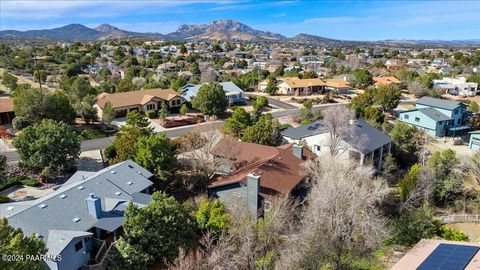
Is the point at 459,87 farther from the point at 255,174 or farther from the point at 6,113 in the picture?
the point at 6,113

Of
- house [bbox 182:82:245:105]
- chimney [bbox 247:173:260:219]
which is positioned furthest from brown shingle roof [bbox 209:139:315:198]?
house [bbox 182:82:245:105]

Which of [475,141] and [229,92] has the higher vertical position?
[229,92]

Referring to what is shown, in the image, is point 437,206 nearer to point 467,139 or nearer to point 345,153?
point 345,153

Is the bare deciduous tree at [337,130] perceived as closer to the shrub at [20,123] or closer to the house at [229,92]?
the house at [229,92]

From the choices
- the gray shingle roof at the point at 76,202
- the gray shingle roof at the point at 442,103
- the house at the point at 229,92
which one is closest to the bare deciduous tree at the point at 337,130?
the gray shingle roof at the point at 76,202

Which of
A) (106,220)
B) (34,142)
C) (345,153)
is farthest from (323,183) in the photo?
(34,142)

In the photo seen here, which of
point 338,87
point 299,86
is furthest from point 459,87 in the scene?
point 299,86
